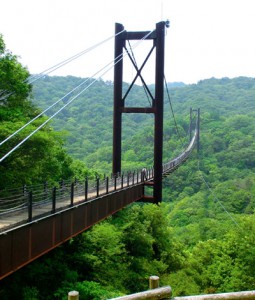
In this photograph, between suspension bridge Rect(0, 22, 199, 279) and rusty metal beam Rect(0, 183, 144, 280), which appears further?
suspension bridge Rect(0, 22, 199, 279)

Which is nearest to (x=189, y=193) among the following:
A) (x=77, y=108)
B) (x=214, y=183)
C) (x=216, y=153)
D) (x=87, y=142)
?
(x=214, y=183)

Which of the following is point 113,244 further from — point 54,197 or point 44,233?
point 44,233

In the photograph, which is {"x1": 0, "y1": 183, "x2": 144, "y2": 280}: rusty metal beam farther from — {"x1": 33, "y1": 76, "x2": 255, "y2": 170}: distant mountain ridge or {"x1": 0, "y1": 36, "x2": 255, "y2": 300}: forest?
{"x1": 33, "y1": 76, "x2": 255, "y2": 170}: distant mountain ridge

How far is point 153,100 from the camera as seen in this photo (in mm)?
22297

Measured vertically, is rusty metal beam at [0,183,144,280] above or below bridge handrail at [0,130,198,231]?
below

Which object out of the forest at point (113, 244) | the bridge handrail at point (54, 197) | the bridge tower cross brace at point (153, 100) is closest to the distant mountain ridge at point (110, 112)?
the forest at point (113, 244)

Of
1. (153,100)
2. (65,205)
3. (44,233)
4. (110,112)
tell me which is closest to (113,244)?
(65,205)

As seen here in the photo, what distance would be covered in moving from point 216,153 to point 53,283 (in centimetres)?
6776

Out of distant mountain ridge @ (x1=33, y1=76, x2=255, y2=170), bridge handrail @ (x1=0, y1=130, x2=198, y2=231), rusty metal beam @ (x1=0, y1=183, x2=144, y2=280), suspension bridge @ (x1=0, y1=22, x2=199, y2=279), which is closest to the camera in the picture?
rusty metal beam @ (x1=0, y1=183, x2=144, y2=280)

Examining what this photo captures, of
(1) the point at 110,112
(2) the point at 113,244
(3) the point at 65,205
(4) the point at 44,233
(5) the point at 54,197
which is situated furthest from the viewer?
(1) the point at 110,112

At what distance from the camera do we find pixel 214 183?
6556 cm

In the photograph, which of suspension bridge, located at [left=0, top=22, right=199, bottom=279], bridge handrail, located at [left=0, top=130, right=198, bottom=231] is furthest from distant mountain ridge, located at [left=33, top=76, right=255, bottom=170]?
bridge handrail, located at [left=0, top=130, right=198, bottom=231]

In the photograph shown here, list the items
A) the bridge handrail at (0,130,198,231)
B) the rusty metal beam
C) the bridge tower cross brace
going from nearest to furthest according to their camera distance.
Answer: the rusty metal beam → the bridge handrail at (0,130,198,231) → the bridge tower cross brace

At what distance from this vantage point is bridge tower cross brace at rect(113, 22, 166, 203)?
22.0 m
